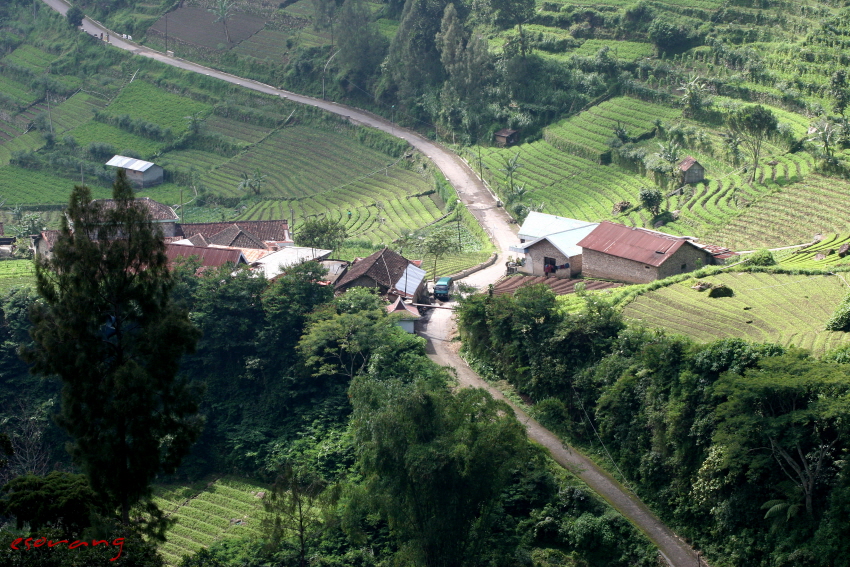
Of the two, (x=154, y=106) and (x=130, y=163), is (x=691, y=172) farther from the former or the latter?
(x=154, y=106)

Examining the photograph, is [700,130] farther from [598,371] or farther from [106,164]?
[106,164]

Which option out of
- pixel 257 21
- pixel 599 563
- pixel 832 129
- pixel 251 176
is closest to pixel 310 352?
pixel 599 563

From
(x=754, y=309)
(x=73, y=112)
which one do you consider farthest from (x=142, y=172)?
(x=754, y=309)

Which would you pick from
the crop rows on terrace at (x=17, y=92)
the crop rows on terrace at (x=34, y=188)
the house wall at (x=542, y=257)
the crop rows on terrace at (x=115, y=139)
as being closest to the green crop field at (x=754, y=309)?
the house wall at (x=542, y=257)

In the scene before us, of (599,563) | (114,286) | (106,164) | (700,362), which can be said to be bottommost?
(106,164)

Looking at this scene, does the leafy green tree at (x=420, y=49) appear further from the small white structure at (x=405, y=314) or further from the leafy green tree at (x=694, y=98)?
the small white structure at (x=405, y=314)
